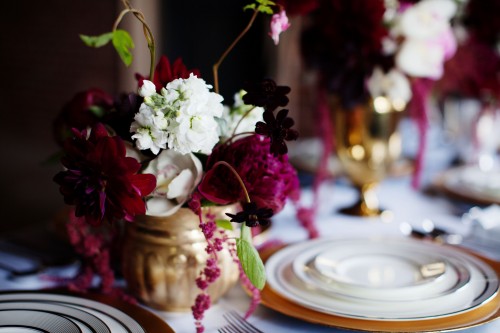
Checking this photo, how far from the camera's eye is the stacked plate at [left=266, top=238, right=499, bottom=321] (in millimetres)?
712

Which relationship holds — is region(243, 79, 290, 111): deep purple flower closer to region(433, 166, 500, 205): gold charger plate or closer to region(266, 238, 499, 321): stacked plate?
region(266, 238, 499, 321): stacked plate

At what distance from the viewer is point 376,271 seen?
33.6 inches

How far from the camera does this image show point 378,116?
1.29m

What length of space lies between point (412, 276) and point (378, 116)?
54 centimetres

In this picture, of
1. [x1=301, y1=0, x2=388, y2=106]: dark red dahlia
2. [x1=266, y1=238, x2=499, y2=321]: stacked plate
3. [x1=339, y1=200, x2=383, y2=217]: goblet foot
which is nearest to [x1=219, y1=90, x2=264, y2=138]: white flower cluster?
[x1=266, y1=238, x2=499, y2=321]: stacked plate

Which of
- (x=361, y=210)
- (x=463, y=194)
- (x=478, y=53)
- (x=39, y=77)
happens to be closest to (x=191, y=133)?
(x=361, y=210)

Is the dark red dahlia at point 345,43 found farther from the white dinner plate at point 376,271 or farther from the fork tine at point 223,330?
the fork tine at point 223,330

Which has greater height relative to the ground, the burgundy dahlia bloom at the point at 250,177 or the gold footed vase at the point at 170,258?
the burgundy dahlia bloom at the point at 250,177

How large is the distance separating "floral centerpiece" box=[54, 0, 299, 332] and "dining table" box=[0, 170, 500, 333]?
72 millimetres

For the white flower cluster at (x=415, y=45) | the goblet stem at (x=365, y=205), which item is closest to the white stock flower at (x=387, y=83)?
the white flower cluster at (x=415, y=45)

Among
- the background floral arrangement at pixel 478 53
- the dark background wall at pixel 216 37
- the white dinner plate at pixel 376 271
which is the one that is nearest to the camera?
the white dinner plate at pixel 376 271

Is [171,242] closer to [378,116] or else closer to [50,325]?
[50,325]

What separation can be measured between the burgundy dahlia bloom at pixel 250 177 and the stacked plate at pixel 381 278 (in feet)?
0.46

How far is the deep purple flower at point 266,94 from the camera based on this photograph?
652 mm
